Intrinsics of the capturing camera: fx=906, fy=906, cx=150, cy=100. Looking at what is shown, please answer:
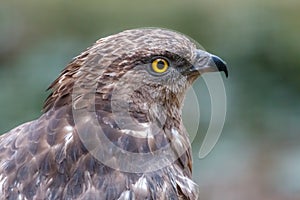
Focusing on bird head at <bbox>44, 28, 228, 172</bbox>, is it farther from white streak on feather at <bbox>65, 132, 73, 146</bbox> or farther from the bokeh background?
the bokeh background

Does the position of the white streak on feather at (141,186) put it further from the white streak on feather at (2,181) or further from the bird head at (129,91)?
the white streak on feather at (2,181)

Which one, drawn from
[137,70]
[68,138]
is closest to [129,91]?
[137,70]

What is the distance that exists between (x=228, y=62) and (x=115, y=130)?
6243mm

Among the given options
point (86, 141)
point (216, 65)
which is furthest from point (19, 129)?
point (216, 65)

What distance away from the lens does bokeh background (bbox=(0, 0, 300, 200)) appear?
9.28 m

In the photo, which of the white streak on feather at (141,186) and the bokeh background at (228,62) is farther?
the bokeh background at (228,62)

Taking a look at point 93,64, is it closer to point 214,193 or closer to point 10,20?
point 214,193

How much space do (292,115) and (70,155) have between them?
6.30 meters

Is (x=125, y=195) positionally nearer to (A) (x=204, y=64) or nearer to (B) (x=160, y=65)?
(B) (x=160, y=65)

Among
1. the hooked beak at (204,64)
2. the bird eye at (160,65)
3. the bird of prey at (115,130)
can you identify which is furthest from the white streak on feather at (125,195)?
the hooked beak at (204,64)

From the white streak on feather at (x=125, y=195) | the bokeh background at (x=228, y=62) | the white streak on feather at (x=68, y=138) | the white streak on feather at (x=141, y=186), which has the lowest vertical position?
the bokeh background at (x=228, y=62)

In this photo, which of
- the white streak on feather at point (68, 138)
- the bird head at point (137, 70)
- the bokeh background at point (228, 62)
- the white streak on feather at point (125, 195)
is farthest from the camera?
the bokeh background at point (228, 62)

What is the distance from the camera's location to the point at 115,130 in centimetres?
439

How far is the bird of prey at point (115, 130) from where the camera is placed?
418 centimetres
